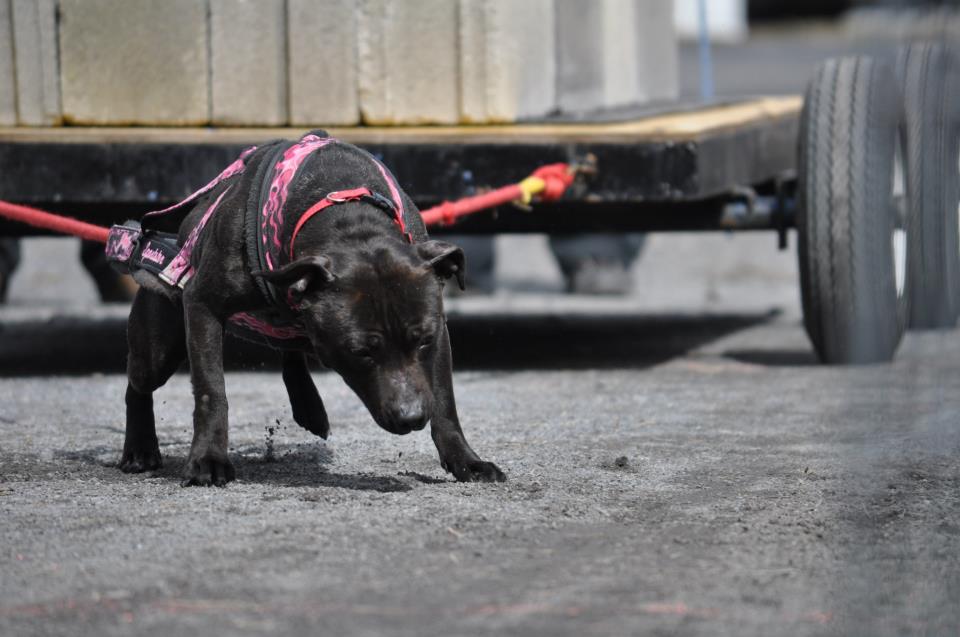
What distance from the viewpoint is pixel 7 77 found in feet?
19.6

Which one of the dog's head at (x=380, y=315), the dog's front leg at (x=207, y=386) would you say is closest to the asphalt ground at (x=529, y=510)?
the dog's front leg at (x=207, y=386)

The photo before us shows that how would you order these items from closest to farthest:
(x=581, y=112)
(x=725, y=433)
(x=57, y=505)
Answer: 1. (x=57, y=505)
2. (x=725, y=433)
3. (x=581, y=112)

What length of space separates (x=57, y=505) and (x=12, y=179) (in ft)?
7.40

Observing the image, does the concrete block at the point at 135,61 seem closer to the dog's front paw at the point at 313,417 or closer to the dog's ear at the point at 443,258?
the dog's front paw at the point at 313,417

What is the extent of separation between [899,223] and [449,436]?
3.04m

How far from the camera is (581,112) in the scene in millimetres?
6848

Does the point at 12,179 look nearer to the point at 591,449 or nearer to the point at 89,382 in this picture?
the point at 89,382

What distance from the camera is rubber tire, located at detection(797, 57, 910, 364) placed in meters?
5.83

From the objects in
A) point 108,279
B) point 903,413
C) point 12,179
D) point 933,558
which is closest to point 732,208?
point 903,413

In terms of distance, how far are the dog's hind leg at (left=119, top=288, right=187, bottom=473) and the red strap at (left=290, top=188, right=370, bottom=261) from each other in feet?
1.76

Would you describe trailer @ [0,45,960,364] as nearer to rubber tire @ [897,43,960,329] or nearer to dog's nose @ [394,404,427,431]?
rubber tire @ [897,43,960,329]

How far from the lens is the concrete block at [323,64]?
5.81m

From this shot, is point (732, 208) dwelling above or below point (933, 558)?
above

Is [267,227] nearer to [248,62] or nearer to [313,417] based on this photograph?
[313,417]
